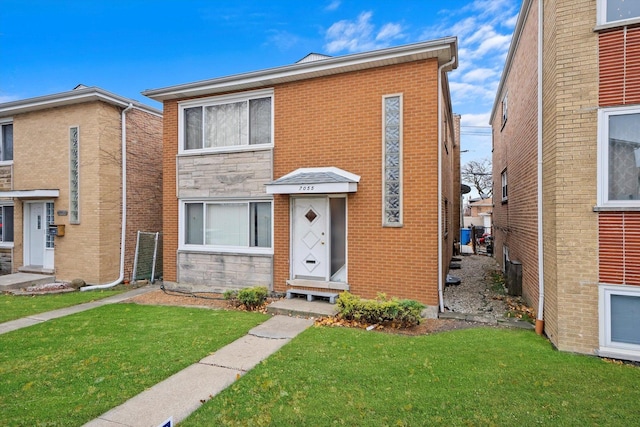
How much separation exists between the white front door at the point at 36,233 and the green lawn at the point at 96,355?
5982mm

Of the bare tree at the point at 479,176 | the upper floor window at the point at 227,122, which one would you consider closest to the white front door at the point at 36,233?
the upper floor window at the point at 227,122

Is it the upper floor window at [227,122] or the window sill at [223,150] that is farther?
the upper floor window at [227,122]

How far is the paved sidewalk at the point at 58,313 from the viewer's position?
22.5 ft

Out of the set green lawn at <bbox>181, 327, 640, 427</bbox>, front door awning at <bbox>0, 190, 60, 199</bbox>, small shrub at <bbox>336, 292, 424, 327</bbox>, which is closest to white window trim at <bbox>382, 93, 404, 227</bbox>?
small shrub at <bbox>336, 292, 424, 327</bbox>

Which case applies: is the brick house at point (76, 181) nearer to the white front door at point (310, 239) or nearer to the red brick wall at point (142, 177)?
the red brick wall at point (142, 177)

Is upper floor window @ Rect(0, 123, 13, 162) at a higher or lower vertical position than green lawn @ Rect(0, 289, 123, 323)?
higher

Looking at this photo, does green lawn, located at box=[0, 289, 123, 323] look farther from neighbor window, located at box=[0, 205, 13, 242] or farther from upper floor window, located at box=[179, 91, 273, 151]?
upper floor window, located at box=[179, 91, 273, 151]

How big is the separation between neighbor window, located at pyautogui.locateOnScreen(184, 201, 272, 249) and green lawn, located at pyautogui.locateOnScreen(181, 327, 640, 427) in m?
4.01

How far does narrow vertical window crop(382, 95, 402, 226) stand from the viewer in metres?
7.41

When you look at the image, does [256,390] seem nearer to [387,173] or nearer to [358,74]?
[387,173]

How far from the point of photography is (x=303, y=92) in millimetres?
8367

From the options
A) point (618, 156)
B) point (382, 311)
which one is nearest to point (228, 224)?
point (382, 311)

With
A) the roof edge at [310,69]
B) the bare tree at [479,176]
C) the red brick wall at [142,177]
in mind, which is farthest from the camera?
the bare tree at [479,176]

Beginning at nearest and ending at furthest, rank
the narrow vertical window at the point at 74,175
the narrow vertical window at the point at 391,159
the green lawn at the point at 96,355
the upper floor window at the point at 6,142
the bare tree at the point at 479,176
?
1. the green lawn at the point at 96,355
2. the narrow vertical window at the point at 391,159
3. the narrow vertical window at the point at 74,175
4. the upper floor window at the point at 6,142
5. the bare tree at the point at 479,176
